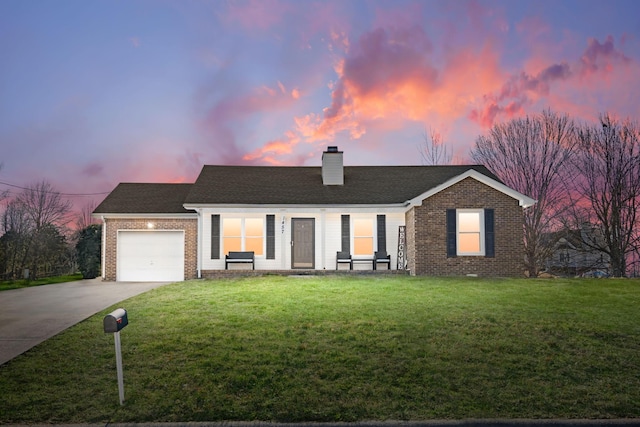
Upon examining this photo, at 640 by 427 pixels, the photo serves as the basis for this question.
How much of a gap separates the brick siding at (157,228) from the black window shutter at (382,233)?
776 cm

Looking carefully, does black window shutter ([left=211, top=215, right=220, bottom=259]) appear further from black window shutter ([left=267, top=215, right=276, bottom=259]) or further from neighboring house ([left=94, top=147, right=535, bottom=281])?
black window shutter ([left=267, top=215, right=276, bottom=259])

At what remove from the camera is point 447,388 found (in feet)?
17.8

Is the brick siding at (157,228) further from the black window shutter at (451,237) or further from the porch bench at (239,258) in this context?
the black window shutter at (451,237)

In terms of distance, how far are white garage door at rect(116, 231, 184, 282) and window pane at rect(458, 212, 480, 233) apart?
1150 centimetres

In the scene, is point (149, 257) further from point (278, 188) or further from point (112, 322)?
point (112, 322)

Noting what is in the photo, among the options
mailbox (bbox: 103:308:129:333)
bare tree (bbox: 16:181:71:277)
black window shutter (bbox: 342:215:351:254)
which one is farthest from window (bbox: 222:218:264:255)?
bare tree (bbox: 16:181:71:277)

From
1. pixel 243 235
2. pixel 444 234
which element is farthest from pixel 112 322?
pixel 243 235

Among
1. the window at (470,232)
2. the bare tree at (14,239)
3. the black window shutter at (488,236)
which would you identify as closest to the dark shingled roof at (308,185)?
the window at (470,232)

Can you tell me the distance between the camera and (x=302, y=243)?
62.7 ft

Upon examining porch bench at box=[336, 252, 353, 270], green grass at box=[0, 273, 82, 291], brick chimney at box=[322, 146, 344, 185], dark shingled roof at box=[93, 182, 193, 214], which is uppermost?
brick chimney at box=[322, 146, 344, 185]

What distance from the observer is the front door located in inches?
746

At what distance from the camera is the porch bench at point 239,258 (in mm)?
18453

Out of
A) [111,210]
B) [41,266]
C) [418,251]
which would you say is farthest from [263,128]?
[41,266]

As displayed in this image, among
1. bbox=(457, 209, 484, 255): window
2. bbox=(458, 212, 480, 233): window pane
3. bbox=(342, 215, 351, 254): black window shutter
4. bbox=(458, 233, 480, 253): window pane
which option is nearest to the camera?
bbox=(457, 209, 484, 255): window
